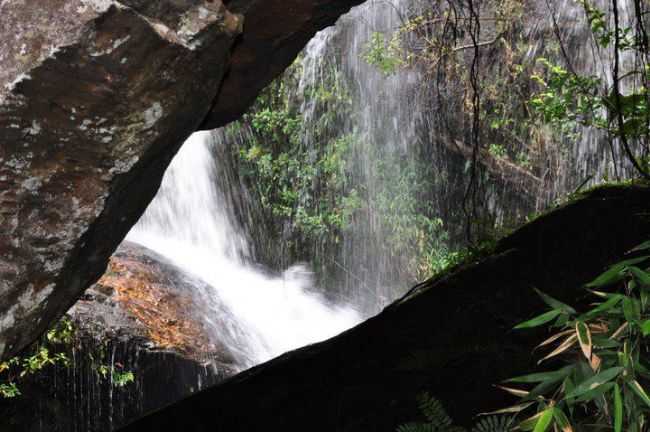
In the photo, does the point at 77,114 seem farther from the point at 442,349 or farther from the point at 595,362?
the point at 442,349

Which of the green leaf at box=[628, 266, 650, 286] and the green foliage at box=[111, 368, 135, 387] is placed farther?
the green foliage at box=[111, 368, 135, 387]

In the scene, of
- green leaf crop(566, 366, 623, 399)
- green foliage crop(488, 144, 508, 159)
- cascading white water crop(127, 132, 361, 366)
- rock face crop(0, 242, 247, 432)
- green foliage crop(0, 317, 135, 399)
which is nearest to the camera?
green leaf crop(566, 366, 623, 399)

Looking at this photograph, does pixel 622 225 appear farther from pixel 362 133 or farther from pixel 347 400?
pixel 362 133

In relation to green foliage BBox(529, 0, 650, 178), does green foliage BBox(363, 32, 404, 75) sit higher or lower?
higher

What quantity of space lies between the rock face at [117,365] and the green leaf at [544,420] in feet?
13.6

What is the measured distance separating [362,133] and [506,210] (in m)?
2.34

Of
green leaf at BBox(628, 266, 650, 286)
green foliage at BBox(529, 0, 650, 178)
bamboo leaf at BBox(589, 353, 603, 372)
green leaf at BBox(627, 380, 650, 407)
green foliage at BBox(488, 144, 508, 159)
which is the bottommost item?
green leaf at BBox(627, 380, 650, 407)

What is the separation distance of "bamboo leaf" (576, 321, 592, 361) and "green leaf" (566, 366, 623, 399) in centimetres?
7

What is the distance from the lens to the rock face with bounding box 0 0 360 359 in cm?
206

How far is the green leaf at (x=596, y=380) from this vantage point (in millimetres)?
2127

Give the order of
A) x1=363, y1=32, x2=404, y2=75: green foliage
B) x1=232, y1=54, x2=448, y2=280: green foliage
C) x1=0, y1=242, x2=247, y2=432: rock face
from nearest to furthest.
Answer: x1=0, y1=242, x2=247, y2=432: rock face, x1=363, y1=32, x2=404, y2=75: green foliage, x1=232, y1=54, x2=448, y2=280: green foliage

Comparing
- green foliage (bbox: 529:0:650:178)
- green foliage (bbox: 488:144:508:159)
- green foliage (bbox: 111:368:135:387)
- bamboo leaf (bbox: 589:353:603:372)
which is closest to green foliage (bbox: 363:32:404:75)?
green foliage (bbox: 488:144:508:159)

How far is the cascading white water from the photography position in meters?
9.49

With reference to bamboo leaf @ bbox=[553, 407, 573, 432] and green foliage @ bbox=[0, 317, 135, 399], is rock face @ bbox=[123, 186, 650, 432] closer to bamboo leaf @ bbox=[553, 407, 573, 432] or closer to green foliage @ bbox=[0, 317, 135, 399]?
bamboo leaf @ bbox=[553, 407, 573, 432]
